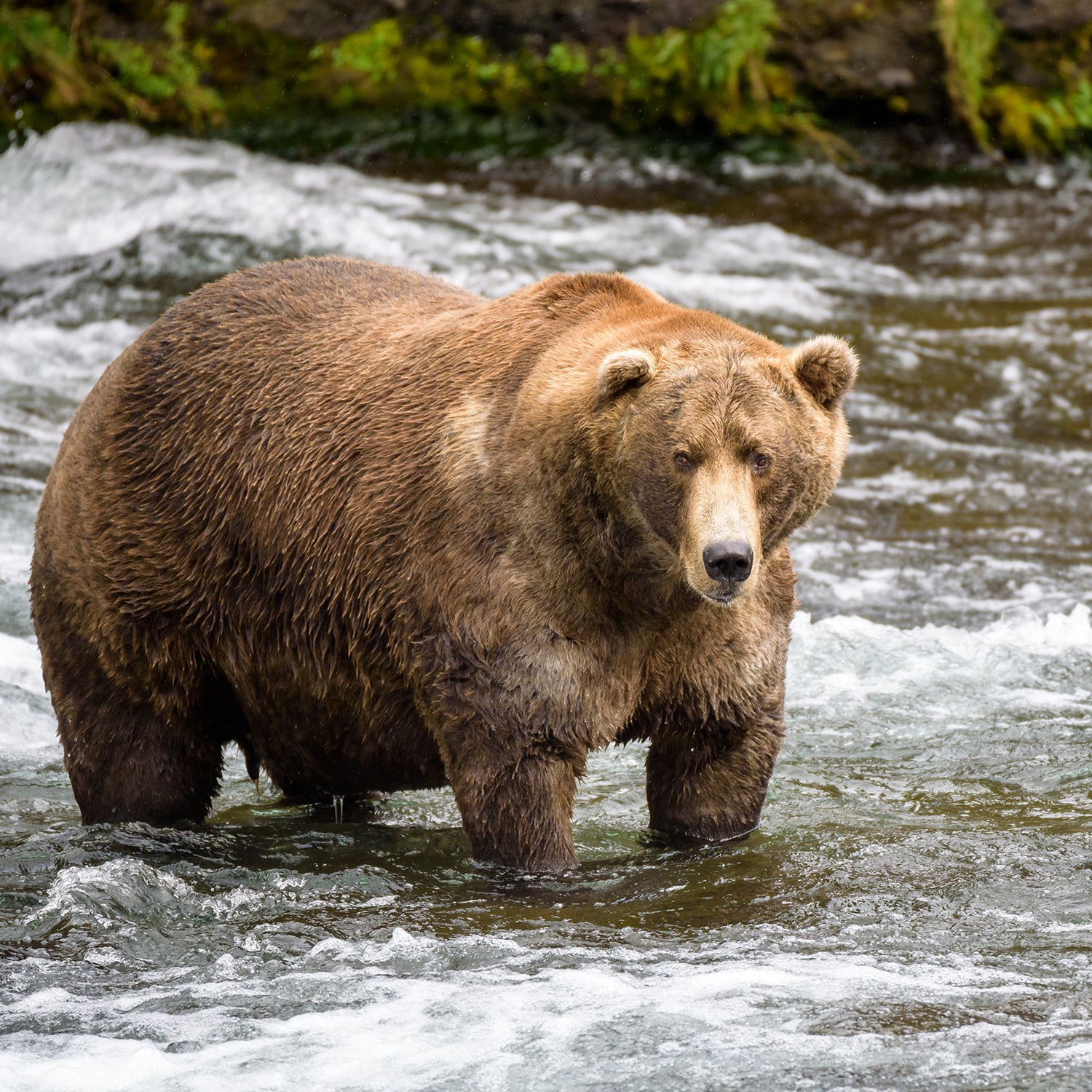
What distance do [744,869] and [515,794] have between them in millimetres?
1052

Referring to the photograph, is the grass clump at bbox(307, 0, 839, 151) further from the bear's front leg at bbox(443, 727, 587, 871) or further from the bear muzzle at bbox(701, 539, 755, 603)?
the bear muzzle at bbox(701, 539, 755, 603)

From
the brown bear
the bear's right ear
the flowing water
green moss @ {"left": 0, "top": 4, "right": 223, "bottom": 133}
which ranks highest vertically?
green moss @ {"left": 0, "top": 4, "right": 223, "bottom": 133}

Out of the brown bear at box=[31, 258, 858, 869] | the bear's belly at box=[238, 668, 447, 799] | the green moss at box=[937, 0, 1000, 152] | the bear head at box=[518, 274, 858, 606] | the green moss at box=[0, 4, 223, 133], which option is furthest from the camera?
the green moss at box=[0, 4, 223, 133]

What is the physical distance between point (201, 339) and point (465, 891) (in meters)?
2.68

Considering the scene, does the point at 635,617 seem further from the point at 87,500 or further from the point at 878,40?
the point at 878,40

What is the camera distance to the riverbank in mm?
19953

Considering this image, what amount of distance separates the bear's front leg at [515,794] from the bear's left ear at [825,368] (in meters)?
1.56

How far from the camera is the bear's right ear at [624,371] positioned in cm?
574

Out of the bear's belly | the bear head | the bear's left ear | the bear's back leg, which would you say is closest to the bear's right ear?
the bear head

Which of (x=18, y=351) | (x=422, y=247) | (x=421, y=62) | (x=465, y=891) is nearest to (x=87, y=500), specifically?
(x=465, y=891)

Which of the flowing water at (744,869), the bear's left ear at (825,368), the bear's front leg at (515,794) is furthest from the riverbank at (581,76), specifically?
the bear's front leg at (515,794)

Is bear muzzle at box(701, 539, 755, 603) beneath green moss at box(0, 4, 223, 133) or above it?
beneath

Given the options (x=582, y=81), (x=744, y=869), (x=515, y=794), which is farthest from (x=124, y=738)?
(x=582, y=81)

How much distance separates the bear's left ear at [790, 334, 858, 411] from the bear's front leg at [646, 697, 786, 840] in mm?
1281
